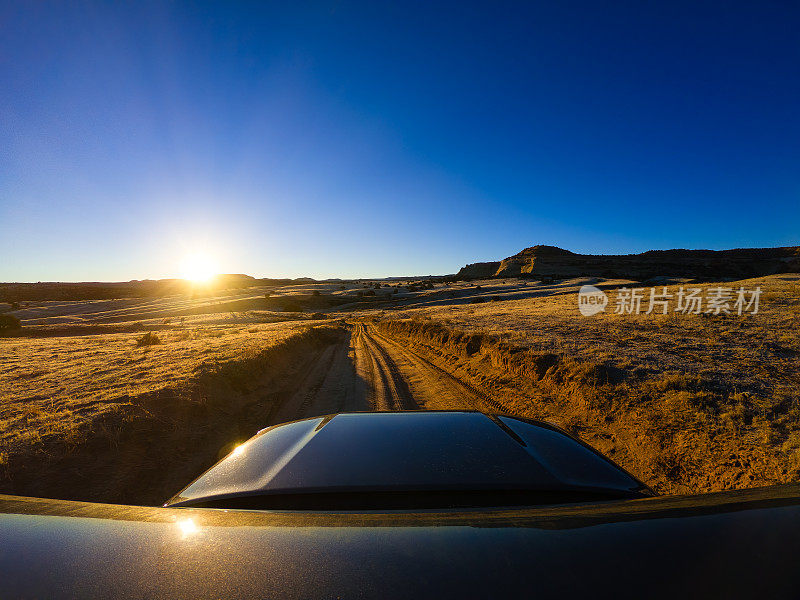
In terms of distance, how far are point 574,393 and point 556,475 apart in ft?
21.5

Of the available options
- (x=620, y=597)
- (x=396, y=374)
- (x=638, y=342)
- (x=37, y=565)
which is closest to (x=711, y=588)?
(x=620, y=597)

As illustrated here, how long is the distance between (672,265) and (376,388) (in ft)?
356

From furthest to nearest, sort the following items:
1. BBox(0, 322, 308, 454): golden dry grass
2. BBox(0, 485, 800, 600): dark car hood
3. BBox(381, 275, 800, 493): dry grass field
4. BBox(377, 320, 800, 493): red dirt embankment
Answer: BBox(0, 322, 308, 454): golden dry grass < BBox(381, 275, 800, 493): dry grass field < BBox(377, 320, 800, 493): red dirt embankment < BBox(0, 485, 800, 600): dark car hood

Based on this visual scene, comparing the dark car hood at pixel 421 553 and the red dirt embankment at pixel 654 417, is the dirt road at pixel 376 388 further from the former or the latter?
the dark car hood at pixel 421 553

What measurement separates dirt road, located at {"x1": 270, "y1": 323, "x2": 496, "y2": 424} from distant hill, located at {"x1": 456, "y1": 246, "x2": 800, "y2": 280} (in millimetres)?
70125

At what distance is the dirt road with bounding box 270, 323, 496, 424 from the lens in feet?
28.0

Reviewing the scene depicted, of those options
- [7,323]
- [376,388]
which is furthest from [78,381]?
[7,323]

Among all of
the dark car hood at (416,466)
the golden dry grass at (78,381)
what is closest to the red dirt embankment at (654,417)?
the dark car hood at (416,466)

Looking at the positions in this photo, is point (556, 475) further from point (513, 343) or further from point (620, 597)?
point (513, 343)

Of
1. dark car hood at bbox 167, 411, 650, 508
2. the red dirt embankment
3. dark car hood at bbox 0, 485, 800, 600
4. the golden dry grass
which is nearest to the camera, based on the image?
dark car hood at bbox 0, 485, 800, 600

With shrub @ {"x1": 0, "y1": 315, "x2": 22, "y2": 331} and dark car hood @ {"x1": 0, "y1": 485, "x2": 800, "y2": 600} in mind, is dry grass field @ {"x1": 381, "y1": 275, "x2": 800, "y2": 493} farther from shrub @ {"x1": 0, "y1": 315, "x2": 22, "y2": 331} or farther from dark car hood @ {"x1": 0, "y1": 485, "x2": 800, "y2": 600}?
shrub @ {"x1": 0, "y1": 315, "x2": 22, "y2": 331}

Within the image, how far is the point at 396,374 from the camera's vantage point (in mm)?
11867

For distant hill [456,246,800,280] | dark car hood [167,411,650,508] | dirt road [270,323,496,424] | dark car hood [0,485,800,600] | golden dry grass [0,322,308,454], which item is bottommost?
dirt road [270,323,496,424]

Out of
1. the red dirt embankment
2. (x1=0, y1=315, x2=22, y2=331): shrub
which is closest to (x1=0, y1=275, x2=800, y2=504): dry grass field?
the red dirt embankment
